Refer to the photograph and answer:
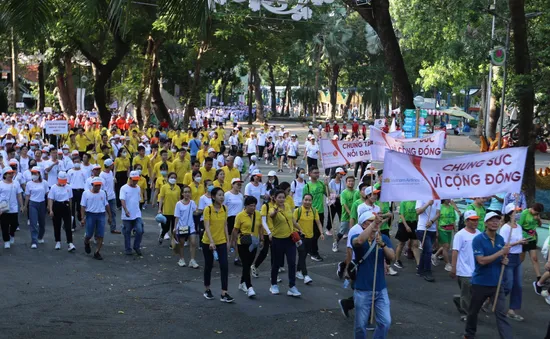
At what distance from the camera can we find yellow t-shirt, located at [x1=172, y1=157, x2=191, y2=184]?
17547 mm

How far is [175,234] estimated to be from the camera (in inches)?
499

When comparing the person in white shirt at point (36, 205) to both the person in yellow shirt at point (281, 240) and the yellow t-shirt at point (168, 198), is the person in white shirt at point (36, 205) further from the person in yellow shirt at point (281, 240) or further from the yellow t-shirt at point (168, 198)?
the person in yellow shirt at point (281, 240)

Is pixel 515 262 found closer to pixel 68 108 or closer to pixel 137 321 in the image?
pixel 137 321

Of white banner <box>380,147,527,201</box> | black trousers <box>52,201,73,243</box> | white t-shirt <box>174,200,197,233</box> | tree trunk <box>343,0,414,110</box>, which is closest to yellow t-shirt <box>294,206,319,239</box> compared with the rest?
white t-shirt <box>174,200,197,233</box>

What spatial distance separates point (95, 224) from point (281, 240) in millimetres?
4058

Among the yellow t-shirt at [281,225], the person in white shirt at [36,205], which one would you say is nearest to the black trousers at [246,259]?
the yellow t-shirt at [281,225]

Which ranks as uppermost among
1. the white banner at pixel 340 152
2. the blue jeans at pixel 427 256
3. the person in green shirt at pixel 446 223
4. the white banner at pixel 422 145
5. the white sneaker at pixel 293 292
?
the white banner at pixel 422 145

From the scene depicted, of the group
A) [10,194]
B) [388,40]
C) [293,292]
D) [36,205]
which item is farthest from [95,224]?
[388,40]

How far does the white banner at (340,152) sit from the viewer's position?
15.1 m

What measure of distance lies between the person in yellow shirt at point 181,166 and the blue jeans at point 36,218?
414 cm

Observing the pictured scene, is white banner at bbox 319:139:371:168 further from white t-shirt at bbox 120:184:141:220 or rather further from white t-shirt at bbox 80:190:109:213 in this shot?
white t-shirt at bbox 80:190:109:213

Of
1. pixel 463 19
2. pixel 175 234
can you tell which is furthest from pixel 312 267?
pixel 463 19

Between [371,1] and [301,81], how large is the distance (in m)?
60.1

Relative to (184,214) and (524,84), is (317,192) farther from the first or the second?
(524,84)
